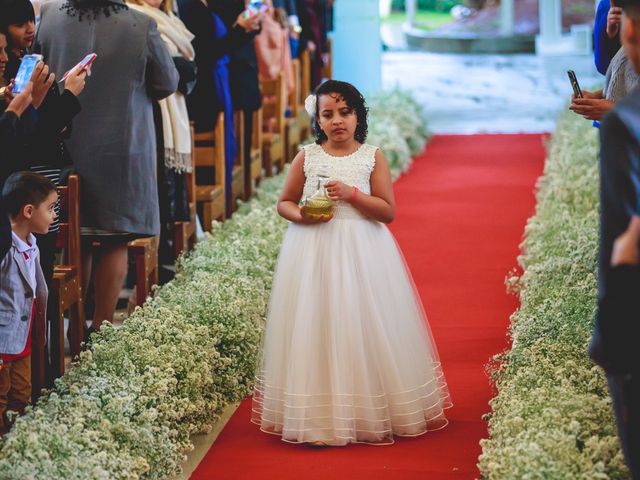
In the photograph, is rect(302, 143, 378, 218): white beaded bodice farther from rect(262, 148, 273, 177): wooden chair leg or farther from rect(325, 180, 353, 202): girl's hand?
rect(262, 148, 273, 177): wooden chair leg

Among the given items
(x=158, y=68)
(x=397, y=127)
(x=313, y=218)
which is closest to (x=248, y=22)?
(x=158, y=68)

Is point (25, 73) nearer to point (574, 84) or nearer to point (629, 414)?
point (574, 84)

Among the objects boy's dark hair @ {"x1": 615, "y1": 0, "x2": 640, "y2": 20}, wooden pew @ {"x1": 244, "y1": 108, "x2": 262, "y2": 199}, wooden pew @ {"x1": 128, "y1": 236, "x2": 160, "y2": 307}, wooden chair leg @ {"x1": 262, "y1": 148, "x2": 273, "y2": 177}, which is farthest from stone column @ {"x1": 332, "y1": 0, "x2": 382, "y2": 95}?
boy's dark hair @ {"x1": 615, "y1": 0, "x2": 640, "y2": 20}

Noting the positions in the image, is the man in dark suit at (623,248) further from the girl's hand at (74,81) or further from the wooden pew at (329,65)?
the wooden pew at (329,65)

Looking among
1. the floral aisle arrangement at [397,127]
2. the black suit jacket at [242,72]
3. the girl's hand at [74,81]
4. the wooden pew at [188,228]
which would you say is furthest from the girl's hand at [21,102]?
the floral aisle arrangement at [397,127]

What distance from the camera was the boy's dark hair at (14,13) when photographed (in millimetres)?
4996

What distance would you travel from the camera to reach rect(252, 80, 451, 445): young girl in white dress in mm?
5125

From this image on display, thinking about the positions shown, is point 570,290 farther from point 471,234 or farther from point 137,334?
point 471,234

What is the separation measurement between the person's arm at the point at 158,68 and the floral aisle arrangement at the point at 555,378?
195 cm

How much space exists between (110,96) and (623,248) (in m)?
3.63

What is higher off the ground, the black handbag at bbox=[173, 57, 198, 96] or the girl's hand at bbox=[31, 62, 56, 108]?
the girl's hand at bbox=[31, 62, 56, 108]

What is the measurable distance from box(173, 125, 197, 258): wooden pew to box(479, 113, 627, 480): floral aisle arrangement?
184 cm

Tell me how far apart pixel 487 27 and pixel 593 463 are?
91.2ft

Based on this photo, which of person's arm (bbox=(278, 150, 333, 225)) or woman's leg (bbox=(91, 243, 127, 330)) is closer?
person's arm (bbox=(278, 150, 333, 225))
